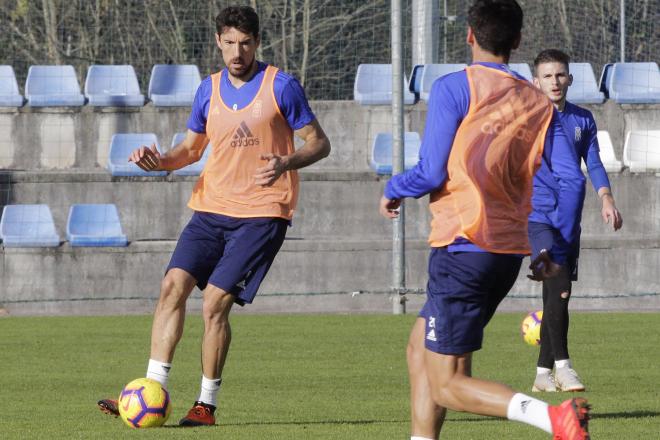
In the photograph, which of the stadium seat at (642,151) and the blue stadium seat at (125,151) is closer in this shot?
the blue stadium seat at (125,151)

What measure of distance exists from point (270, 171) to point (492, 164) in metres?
2.13

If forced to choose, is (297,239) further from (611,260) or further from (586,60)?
(586,60)

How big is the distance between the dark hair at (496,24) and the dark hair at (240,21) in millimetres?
2456

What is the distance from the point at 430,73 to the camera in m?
18.7

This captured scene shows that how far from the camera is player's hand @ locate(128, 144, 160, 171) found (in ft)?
24.1

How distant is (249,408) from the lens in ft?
26.9

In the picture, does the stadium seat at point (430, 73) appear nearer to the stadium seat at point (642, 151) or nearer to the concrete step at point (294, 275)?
the stadium seat at point (642, 151)

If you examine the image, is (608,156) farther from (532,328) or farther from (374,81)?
(532,328)

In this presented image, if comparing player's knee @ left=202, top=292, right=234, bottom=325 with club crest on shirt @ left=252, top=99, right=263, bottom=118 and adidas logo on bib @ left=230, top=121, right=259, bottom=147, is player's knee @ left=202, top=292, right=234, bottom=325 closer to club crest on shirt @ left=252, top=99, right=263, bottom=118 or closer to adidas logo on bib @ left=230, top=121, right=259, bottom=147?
adidas logo on bib @ left=230, top=121, right=259, bottom=147

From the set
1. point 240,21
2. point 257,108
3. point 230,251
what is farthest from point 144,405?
point 240,21

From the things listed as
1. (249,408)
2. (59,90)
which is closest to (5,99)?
(59,90)

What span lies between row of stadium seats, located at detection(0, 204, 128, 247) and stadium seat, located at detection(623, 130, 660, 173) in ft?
21.0

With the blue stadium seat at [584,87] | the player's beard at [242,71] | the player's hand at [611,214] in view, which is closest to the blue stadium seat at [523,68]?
the blue stadium seat at [584,87]

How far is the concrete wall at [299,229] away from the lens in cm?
1638
